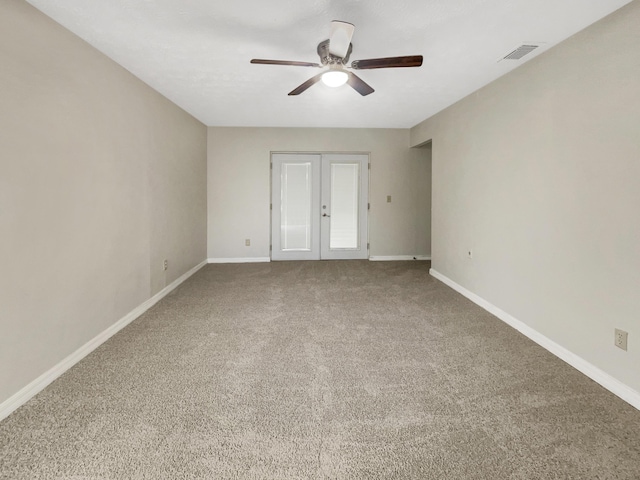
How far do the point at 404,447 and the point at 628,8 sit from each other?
2.72 meters

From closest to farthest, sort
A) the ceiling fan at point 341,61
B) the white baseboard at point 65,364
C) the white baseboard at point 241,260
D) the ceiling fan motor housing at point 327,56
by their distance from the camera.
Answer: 1. the white baseboard at point 65,364
2. the ceiling fan at point 341,61
3. the ceiling fan motor housing at point 327,56
4. the white baseboard at point 241,260

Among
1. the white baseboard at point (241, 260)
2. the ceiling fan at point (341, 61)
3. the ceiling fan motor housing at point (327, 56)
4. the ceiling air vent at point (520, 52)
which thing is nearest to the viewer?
the ceiling fan at point (341, 61)

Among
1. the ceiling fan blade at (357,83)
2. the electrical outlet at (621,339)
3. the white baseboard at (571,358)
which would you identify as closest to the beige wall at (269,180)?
the white baseboard at (571,358)

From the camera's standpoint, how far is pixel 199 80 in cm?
338

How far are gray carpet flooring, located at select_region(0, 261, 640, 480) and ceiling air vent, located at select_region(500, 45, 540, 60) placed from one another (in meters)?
2.28

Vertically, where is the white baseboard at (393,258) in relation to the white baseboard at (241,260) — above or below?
above

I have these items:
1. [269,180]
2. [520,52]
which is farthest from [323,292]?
[520,52]

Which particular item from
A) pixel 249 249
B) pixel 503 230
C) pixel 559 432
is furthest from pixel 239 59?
pixel 249 249

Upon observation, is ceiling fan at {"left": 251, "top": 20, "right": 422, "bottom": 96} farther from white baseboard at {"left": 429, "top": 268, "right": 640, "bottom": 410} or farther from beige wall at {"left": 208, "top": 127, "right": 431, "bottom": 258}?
beige wall at {"left": 208, "top": 127, "right": 431, "bottom": 258}

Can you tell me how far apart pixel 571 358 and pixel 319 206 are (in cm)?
433

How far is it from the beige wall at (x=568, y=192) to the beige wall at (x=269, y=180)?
2.25 meters

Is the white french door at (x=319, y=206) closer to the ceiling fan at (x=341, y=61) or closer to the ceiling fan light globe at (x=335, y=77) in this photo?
the ceiling fan at (x=341, y=61)

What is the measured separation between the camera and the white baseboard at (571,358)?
6.52ft

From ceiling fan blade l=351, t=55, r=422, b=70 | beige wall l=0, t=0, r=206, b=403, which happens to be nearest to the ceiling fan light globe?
ceiling fan blade l=351, t=55, r=422, b=70
